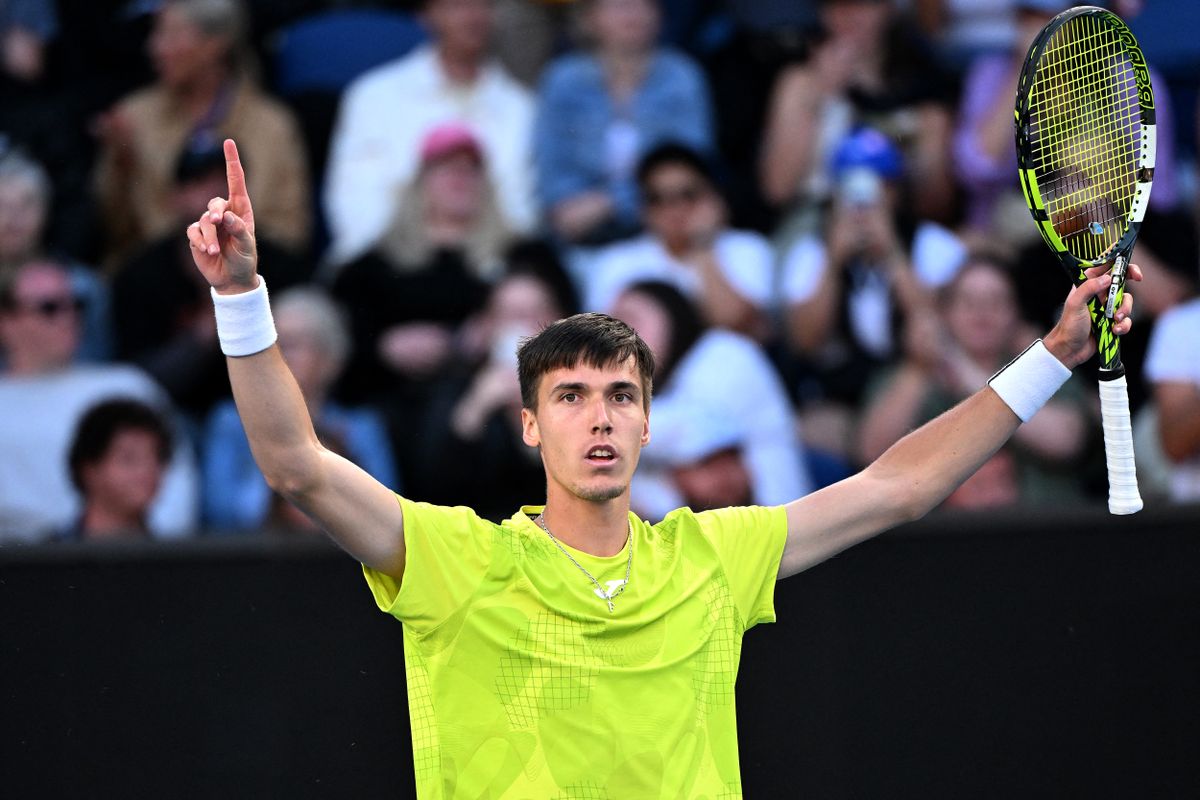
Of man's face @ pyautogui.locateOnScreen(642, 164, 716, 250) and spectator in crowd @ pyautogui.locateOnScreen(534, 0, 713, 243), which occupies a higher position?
spectator in crowd @ pyautogui.locateOnScreen(534, 0, 713, 243)

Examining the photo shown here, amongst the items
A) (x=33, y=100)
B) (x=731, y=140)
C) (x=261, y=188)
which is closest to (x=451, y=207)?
(x=261, y=188)

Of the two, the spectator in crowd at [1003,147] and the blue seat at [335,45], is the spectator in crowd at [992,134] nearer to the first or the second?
the spectator in crowd at [1003,147]

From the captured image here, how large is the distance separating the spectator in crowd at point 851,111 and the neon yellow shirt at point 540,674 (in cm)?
400

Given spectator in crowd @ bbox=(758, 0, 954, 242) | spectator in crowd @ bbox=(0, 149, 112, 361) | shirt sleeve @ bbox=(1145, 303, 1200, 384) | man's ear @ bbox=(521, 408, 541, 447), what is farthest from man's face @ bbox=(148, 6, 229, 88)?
man's ear @ bbox=(521, 408, 541, 447)

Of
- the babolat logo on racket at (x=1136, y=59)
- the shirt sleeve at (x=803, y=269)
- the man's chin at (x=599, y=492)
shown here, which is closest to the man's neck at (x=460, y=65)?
the shirt sleeve at (x=803, y=269)

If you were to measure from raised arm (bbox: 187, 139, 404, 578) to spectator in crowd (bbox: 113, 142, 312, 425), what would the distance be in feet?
12.2

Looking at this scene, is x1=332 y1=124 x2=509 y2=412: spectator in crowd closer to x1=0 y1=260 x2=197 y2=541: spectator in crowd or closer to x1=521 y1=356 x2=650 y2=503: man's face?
x1=0 y1=260 x2=197 y2=541: spectator in crowd

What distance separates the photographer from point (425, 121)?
761 cm

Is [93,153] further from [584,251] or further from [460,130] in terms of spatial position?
[584,251]

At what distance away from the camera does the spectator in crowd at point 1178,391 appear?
6.84 metres

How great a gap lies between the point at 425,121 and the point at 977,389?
266 cm

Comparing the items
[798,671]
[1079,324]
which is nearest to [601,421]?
[1079,324]

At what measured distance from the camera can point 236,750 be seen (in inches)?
213

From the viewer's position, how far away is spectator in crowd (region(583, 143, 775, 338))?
734 centimetres
